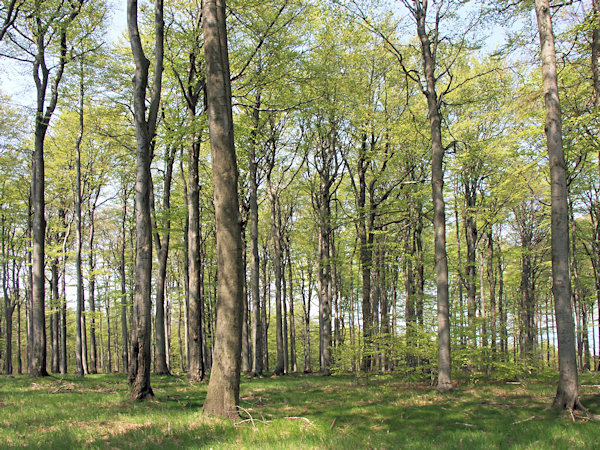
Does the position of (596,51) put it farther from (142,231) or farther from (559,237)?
(142,231)

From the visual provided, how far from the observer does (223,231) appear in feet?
20.7

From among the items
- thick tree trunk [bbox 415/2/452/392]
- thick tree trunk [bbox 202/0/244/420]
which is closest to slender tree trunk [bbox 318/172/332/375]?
thick tree trunk [bbox 415/2/452/392]

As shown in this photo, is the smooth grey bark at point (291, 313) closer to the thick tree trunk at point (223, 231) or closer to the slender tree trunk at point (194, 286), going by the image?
the slender tree trunk at point (194, 286)

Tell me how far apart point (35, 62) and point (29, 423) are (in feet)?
45.3

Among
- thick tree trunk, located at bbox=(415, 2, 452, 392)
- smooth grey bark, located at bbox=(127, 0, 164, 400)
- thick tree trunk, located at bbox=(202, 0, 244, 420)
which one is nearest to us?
thick tree trunk, located at bbox=(202, 0, 244, 420)

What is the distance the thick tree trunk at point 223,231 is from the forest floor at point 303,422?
0.44 m

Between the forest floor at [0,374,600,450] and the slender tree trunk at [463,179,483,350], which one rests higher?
the slender tree trunk at [463,179,483,350]

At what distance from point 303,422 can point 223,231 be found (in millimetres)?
3242

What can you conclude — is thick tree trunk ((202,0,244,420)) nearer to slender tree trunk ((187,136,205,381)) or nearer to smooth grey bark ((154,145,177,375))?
slender tree trunk ((187,136,205,381))

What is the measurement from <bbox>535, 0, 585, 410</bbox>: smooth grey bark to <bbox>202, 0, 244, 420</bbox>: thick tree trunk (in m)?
6.02

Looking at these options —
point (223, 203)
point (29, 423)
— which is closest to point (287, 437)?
point (223, 203)

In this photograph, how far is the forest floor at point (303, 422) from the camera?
4.66 meters

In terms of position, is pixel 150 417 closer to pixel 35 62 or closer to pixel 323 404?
pixel 323 404

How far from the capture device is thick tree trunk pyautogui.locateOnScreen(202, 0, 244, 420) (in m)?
5.98
